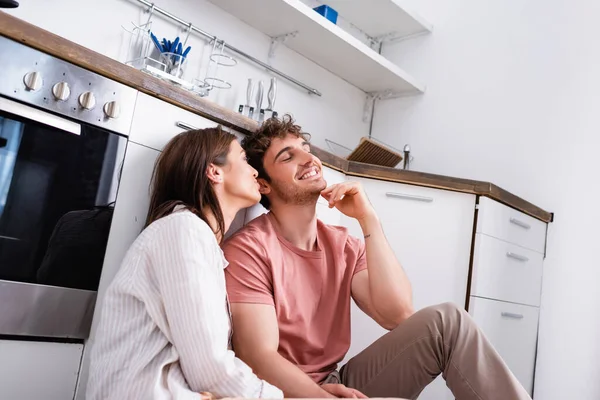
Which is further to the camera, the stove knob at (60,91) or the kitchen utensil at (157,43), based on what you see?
the kitchen utensil at (157,43)

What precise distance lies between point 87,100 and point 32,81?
0.13 metres

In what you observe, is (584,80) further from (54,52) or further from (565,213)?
(54,52)

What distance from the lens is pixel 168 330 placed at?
101 centimetres

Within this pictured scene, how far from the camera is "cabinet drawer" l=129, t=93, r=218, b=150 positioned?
1.48 metres

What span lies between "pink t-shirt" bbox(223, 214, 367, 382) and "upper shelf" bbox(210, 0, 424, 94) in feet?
3.81

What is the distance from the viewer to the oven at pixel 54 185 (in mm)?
1256

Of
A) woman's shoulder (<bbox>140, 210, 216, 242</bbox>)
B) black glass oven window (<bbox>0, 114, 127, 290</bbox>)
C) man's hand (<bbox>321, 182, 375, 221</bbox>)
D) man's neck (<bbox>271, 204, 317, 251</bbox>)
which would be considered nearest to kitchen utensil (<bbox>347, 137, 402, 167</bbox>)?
man's hand (<bbox>321, 182, 375, 221</bbox>)

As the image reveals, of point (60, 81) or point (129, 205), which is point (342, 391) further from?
point (60, 81)

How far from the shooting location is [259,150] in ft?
5.52

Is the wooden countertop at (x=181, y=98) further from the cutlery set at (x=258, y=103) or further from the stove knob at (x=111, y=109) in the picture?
the cutlery set at (x=258, y=103)

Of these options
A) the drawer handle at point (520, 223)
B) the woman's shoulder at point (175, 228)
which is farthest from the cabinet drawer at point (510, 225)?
the woman's shoulder at point (175, 228)

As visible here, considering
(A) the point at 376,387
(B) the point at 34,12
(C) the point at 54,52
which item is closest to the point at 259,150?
(C) the point at 54,52

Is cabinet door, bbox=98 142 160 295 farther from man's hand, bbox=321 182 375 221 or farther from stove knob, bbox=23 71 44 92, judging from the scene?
man's hand, bbox=321 182 375 221

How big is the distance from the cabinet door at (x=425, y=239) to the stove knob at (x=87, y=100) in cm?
114
